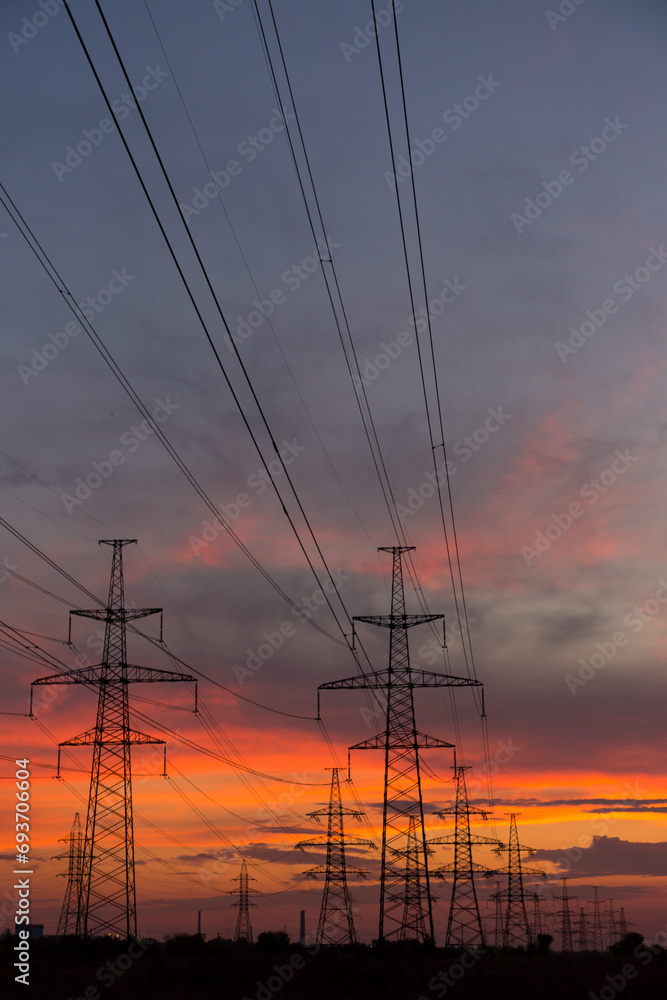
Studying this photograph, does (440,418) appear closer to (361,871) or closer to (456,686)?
(456,686)

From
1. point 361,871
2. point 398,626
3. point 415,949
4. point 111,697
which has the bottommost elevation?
point 415,949

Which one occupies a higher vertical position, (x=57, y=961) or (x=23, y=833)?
(x=23, y=833)

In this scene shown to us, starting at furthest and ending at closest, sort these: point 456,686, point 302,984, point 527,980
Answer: point 456,686 < point 527,980 < point 302,984

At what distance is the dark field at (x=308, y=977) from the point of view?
40.7 meters

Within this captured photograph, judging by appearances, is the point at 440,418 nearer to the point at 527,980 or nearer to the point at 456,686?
the point at 456,686

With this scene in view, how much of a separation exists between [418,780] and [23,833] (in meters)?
24.5

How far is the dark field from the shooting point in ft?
133

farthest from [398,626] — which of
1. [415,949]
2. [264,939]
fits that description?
[264,939]

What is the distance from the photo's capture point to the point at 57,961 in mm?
48406

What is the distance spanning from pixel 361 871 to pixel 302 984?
24.4m

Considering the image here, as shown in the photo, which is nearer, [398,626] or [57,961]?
[57,961]

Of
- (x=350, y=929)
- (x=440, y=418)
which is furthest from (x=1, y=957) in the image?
(x=440, y=418)

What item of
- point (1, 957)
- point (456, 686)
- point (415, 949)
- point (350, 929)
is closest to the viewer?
point (456, 686)

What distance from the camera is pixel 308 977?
153 ft
